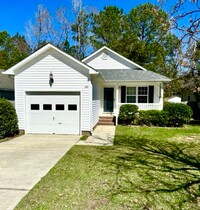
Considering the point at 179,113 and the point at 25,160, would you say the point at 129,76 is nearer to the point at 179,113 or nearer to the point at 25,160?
the point at 179,113

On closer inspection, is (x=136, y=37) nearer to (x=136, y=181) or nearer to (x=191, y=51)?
(x=191, y=51)

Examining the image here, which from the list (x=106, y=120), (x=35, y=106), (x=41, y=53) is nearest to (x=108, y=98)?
(x=106, y=120)

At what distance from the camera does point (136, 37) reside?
24641mm

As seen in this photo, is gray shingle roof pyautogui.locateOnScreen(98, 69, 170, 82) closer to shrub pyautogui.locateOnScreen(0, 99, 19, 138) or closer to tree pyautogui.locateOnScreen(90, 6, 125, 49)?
shrub pyautogui.locateOnScreen(0, 99, 19, 138)

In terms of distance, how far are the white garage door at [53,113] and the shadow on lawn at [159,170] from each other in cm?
320

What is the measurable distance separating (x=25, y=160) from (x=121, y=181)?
3417mm

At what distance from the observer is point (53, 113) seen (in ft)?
36.0

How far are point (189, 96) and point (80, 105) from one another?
19.5 m

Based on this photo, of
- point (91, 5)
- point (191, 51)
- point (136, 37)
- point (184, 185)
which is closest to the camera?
point (184, 185)

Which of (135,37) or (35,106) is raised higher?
(135,37)

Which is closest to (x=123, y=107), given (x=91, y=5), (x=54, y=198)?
(x=54, y=198)

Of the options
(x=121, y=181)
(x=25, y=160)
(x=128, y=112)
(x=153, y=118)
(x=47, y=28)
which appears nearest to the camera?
(x=121, y=181)

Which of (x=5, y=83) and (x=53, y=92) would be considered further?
(x=5, y=83)

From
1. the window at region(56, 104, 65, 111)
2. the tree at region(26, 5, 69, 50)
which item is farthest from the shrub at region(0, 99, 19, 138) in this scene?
the tree at region(26, 5, 69, 50)
